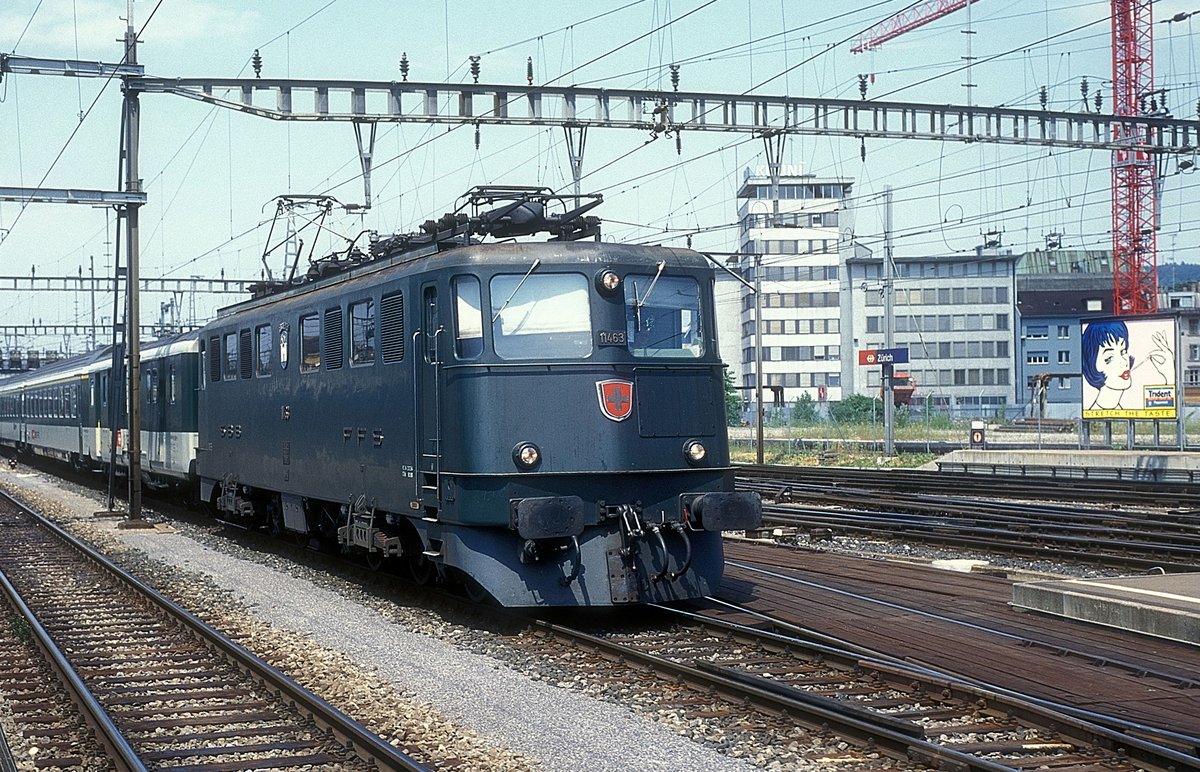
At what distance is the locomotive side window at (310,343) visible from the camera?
49.9 feet

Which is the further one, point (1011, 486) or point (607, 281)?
point (1011, 486)

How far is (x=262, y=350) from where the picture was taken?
57.6 feet

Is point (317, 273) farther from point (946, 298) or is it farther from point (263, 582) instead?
point (946, 298)

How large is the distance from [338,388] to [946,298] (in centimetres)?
8315

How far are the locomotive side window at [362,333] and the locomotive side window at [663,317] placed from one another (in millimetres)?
2955

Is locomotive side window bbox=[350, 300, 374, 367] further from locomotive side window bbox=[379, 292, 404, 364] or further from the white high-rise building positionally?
the white high-rise building

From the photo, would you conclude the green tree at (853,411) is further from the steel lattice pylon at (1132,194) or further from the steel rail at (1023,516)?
the steel rail at (1023,516)

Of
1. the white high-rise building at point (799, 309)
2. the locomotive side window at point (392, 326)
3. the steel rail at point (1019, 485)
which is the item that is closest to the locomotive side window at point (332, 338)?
the locomotive side window at point (392, 326)

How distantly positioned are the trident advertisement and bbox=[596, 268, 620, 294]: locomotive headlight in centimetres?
2301

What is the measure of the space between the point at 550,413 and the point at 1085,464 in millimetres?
27197

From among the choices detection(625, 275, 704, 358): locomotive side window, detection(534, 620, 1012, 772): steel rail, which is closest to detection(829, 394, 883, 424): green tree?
detection(625, 275, 704, 358): locomotive side window

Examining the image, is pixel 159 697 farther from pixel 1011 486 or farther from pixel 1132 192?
pixel 1132 192

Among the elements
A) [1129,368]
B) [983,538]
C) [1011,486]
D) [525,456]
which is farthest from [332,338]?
[1129,368]

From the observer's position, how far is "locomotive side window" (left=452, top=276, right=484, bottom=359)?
11.6m
